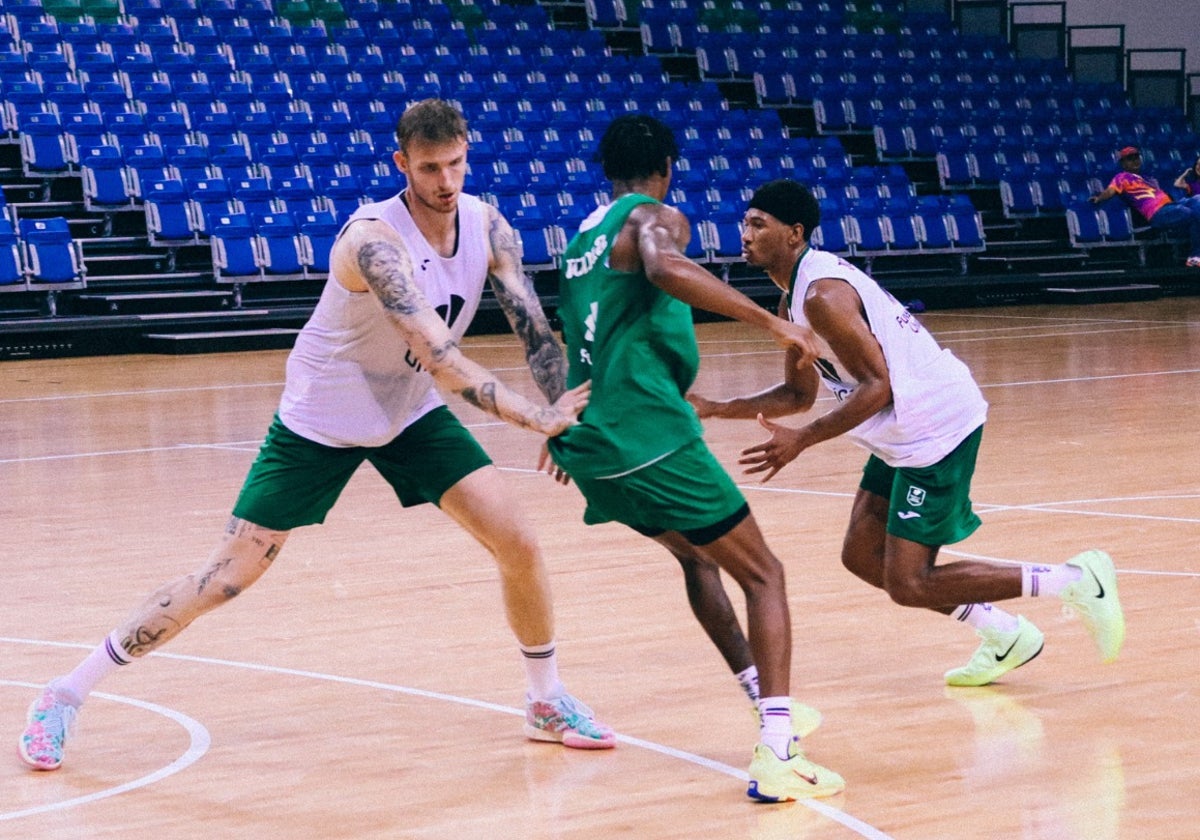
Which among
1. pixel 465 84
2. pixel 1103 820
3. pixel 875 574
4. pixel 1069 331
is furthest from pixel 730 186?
pixel 1103 820

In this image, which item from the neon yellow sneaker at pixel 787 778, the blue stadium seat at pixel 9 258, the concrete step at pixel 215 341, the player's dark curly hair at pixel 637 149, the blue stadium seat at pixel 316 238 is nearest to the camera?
the neon yellow sneaker at pixel 787 778

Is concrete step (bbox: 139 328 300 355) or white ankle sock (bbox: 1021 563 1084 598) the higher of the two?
white ankle sock (bbox: 1021 563 1084 598)

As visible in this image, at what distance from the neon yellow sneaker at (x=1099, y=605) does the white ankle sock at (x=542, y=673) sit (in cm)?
147

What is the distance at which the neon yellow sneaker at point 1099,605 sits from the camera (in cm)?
494

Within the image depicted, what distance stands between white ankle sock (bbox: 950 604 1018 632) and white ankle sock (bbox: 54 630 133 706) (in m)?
2.38

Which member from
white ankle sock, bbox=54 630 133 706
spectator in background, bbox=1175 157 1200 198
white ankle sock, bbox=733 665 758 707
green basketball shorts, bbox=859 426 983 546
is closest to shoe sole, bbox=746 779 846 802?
white ankle sock, bbox=733 665 758 707

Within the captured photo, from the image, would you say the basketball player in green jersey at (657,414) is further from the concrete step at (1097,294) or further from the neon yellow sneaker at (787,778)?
the concrete step at (1097,294)

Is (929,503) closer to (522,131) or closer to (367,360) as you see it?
(367,360)

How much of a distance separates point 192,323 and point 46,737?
44.6ft

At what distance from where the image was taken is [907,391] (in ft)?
16.1

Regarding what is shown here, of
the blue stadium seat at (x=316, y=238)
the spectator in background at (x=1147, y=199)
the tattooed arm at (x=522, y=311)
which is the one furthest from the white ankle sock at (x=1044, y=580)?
the spectator in background at (x=1147, y=199)

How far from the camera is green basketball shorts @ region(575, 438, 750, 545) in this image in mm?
4172

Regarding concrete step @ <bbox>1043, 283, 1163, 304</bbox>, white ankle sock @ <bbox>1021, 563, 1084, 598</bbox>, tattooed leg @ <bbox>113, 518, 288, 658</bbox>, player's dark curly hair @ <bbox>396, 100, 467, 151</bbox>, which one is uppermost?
player's dark curly hair @ <bbox>396, 100, 467, 151</bbox>

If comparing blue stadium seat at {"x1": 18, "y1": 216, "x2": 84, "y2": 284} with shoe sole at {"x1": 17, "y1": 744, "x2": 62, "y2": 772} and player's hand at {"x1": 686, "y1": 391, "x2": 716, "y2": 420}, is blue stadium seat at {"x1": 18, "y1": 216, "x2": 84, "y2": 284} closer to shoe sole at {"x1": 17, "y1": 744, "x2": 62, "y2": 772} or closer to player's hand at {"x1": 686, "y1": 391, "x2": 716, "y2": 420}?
shoe sole at {"x1": 17, "y1": 744, "x2": 62, "y2": 772}
